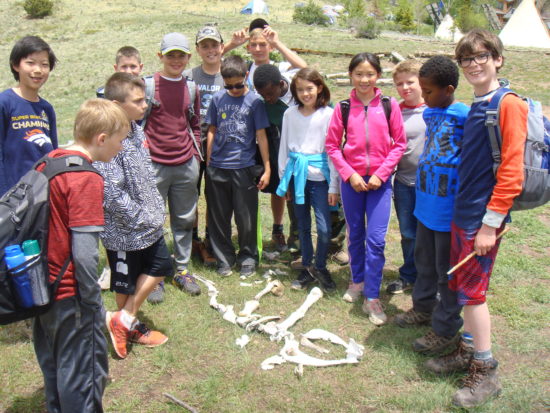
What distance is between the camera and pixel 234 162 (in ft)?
15.5

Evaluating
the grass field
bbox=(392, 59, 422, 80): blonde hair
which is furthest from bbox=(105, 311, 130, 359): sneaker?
bbox=(392, 59, 422, 80): blonde hair

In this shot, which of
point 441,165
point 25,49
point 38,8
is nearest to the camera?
point 441,165

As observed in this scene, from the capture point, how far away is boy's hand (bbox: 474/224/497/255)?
112 inches

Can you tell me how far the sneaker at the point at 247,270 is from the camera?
16.2 ft

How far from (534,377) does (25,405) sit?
3404 mm

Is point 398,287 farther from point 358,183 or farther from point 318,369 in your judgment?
point 318,369

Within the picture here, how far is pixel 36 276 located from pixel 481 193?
8.14ft

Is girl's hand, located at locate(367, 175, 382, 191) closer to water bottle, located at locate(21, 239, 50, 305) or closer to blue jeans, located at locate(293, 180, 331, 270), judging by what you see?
blue jeans, located at locate(293, 180, 331, 270)

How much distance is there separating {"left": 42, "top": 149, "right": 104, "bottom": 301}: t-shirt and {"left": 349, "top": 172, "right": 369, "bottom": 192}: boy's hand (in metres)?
2.18

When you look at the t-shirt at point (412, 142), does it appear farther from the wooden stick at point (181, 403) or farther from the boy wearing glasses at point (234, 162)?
the wooden stick at point (181, 403)

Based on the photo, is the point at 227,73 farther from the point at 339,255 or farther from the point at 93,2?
the point at 93,2

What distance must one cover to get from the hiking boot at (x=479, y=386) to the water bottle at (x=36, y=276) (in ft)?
8.14

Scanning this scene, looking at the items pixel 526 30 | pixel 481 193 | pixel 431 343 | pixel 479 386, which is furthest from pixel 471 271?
pixel 526 30

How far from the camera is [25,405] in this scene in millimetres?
3188
